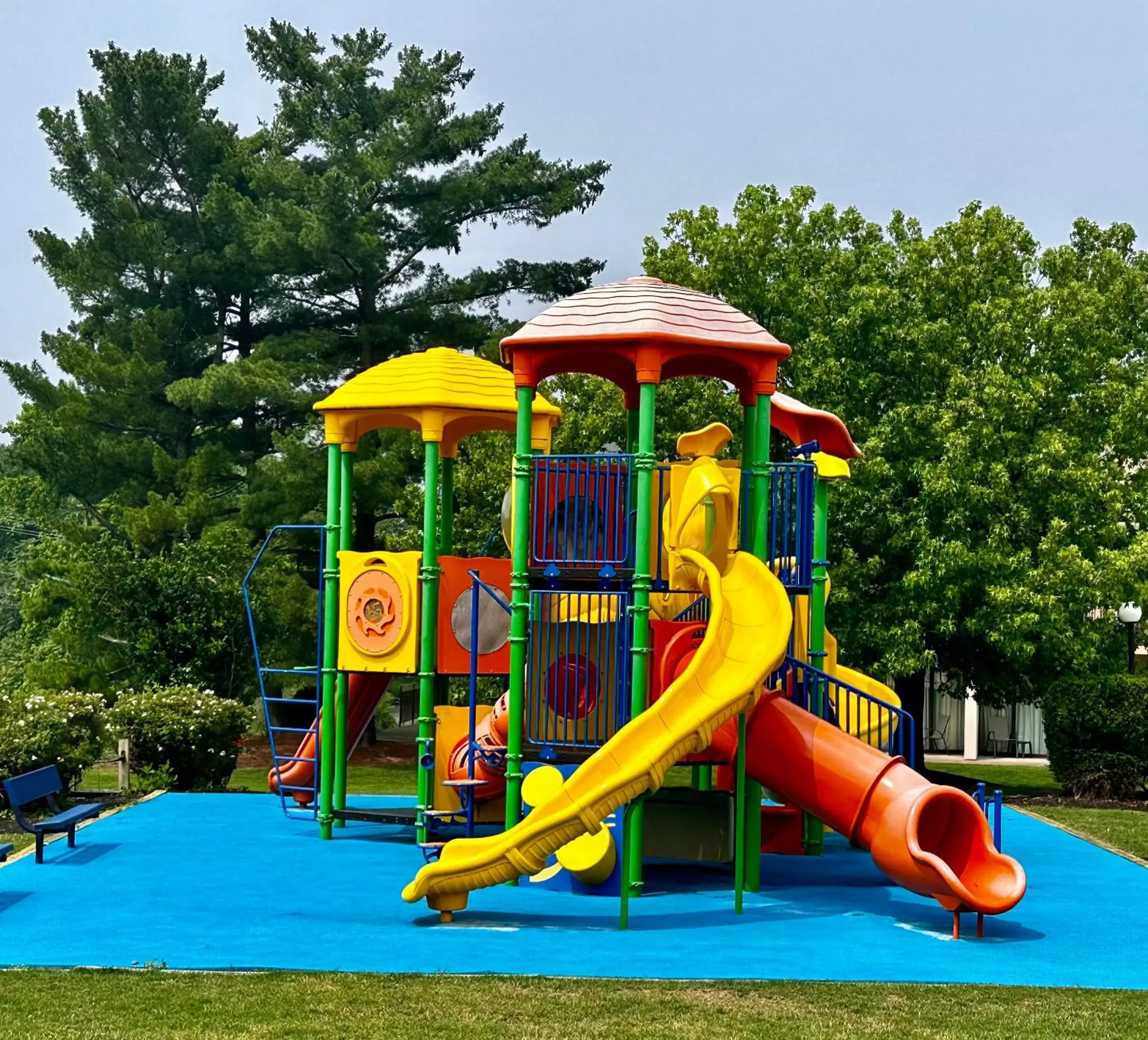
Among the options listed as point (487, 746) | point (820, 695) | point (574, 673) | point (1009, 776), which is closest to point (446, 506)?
point (487, 746)

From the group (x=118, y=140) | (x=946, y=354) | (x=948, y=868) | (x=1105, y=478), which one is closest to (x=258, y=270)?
(x=118, y=140)

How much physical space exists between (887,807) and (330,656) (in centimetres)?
731

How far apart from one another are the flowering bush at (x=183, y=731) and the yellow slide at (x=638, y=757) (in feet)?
36.7

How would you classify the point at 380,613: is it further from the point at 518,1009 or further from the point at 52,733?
the point at 518,1009

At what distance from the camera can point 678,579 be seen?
43.8 feet

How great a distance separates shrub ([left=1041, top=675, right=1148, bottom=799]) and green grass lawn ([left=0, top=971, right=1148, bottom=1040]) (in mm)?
14063

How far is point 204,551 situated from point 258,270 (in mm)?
10327

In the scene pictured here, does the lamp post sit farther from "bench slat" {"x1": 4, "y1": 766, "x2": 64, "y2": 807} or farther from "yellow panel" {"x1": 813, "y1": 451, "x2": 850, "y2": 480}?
"bench slat" {"x1": 4, "y1": 766, "x2": 64, "y2": 807}

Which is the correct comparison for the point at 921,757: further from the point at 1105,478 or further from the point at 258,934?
the point at 258,934

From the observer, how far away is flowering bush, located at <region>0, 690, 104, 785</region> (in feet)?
60.2

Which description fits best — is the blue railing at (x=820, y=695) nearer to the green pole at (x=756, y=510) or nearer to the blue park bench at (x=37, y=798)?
the green pole at (x=756, y=510)

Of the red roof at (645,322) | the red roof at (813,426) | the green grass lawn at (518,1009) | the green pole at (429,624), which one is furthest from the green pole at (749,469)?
the green grass lawn at (518,1009)

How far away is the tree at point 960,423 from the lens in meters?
23.2

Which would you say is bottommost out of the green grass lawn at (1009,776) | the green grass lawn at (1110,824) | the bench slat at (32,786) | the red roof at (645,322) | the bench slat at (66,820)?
the green grass lawn at (1009,776)
